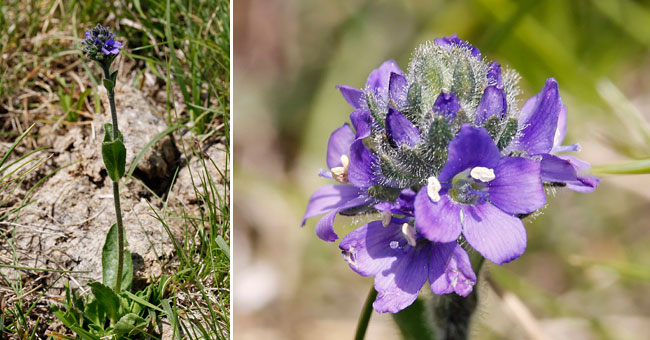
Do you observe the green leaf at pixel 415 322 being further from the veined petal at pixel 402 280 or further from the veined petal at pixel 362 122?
the veined petal at pixel 362 122

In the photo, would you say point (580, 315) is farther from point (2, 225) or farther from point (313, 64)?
point (2, 225)

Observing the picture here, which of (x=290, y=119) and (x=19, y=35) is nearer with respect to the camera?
(x=19, y=35)

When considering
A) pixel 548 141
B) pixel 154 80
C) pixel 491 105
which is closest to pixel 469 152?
pixel 491 105

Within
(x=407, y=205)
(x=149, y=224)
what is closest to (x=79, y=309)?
(x=149, y=224)

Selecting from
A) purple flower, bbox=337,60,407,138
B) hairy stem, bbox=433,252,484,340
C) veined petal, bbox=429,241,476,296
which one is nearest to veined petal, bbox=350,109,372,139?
purple flower, bbox=337,60,407,138

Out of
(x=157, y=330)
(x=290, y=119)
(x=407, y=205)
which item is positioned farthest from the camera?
(x=290, y=119)

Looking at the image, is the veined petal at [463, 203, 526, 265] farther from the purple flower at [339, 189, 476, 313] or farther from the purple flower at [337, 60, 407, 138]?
the purple flower at [337, 60, 407, 138]

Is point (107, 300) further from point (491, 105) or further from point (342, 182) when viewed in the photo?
point (491, 105)
